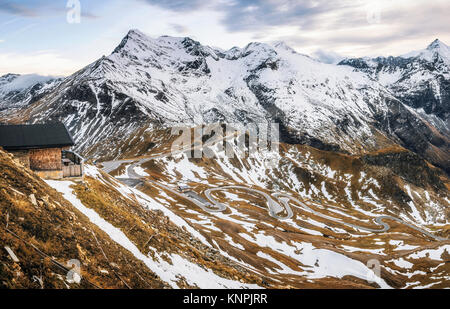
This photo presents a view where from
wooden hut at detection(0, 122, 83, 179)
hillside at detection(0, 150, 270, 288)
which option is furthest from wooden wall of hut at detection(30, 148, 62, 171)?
hillside at detection(0, 150, 270, 288)

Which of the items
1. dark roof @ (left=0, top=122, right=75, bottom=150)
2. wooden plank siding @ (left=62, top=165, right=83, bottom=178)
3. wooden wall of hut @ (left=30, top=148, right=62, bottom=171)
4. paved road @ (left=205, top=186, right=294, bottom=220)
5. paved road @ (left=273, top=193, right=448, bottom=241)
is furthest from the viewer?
paved road @ (left=273, top=193, right=448, bottom=241)

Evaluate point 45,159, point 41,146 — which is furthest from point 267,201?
point 41,146

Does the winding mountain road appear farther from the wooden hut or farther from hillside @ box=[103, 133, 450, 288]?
the wooden hut

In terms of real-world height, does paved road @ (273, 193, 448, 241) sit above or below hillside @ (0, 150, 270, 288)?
below

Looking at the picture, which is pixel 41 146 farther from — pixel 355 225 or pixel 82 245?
pixel 355 225

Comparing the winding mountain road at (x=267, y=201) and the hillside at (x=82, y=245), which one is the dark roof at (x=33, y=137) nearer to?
the hillside at (x=82, y=245)

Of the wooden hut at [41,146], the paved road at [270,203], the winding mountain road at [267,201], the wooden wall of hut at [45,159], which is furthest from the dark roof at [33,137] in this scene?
the paved road at [270,203]
